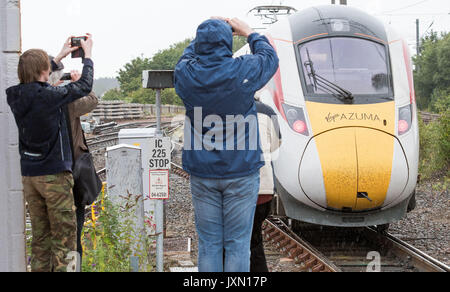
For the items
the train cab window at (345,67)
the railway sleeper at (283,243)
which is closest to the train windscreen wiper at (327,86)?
the train cab window at (345,67)

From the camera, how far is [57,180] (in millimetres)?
3926

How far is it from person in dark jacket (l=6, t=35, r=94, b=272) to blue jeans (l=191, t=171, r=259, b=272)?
0.95 metres

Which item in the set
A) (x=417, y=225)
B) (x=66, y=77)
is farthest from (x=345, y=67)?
(x=66, y=77)

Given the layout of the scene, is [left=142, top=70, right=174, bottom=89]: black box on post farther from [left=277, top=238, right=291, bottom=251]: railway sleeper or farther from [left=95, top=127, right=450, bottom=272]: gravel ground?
[left=277, top=238, right=291, bottom=251]: railway sleeper

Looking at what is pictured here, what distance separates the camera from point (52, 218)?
156 inches

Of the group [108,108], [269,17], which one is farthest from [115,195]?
[108,108]

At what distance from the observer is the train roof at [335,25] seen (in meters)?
6.97

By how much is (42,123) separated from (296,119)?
10.6 feet

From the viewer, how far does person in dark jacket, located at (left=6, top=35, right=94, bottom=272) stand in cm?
386

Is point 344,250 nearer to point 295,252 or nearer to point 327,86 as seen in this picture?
point 295,252

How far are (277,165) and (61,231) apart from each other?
10.1 ft

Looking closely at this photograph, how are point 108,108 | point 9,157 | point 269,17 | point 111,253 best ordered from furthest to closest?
1. point 108,108
2. point 269,17
3. point 111,253
4. point 9,157
